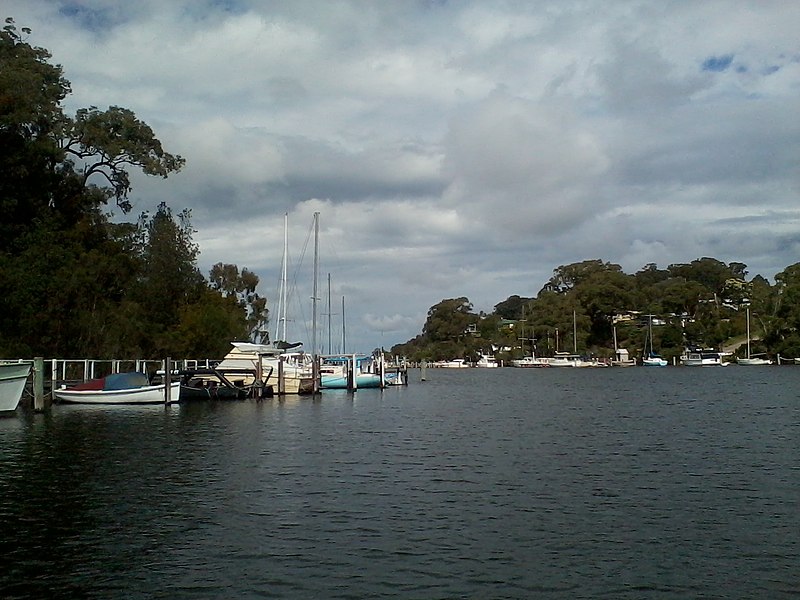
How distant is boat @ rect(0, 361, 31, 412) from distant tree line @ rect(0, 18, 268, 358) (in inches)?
388

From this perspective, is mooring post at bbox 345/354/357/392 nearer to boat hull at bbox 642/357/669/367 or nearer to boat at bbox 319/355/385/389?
boat at bbox 319/355/385/389

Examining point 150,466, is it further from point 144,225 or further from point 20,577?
point 144,225

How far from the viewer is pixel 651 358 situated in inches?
6339

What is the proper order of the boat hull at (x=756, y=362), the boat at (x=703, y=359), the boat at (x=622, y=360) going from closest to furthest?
1. the boat hull at (x=756, y=362)
2. the boat at (x=703, y=359)
3. the boat at (x=622, y=360)

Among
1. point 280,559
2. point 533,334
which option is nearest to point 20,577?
point 280,559

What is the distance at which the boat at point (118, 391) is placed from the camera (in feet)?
153

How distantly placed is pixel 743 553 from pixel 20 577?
1213cm

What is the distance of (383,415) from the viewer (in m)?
47.3

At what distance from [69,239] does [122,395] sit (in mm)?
14767

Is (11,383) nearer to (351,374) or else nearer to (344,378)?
(351,374)

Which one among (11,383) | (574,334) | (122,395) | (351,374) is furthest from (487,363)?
(11,383)

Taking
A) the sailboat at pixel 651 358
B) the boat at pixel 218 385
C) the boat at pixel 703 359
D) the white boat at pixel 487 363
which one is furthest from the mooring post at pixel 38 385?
the white boat at pixel 487 363

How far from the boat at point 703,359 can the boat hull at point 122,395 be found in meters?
121

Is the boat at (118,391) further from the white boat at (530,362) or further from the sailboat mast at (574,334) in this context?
the white boat at (530,362)
